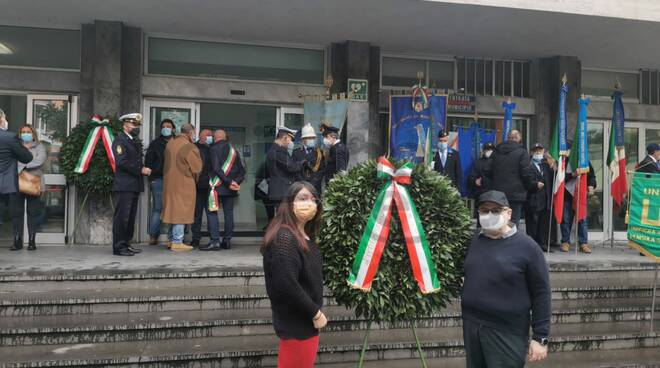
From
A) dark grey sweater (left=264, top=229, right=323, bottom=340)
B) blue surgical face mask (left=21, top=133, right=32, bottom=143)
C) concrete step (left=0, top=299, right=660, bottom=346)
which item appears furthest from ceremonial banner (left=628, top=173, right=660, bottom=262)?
blue surgical face mask (left=21, top=133, right=32, bottom=143)

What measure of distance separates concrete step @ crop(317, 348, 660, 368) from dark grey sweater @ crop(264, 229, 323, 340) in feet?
5.87

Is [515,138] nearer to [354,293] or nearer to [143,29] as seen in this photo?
[354,293]

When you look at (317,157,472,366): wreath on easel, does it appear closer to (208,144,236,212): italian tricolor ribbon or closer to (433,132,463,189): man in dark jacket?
(208,144,236,212): italian tricolor ribbon

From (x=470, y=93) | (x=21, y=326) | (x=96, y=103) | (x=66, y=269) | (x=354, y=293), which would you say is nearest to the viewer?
(x=354, y=293)

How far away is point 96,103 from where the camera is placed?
27.9ft

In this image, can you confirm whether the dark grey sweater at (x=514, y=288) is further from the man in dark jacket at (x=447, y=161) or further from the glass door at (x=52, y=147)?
the glass door at (x=52, y=147)

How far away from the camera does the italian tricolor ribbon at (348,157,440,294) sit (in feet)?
12.0

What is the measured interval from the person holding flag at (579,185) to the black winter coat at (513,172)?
1.20 m

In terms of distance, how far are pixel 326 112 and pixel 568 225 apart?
4.53 metres

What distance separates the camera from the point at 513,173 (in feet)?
25.8

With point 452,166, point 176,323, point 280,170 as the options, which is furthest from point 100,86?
point 452,166

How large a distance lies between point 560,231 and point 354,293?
696 cm

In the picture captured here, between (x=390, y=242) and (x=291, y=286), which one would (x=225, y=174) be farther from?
(x=291, y=286)

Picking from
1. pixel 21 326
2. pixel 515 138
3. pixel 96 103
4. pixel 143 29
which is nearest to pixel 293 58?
pixel 143 29
